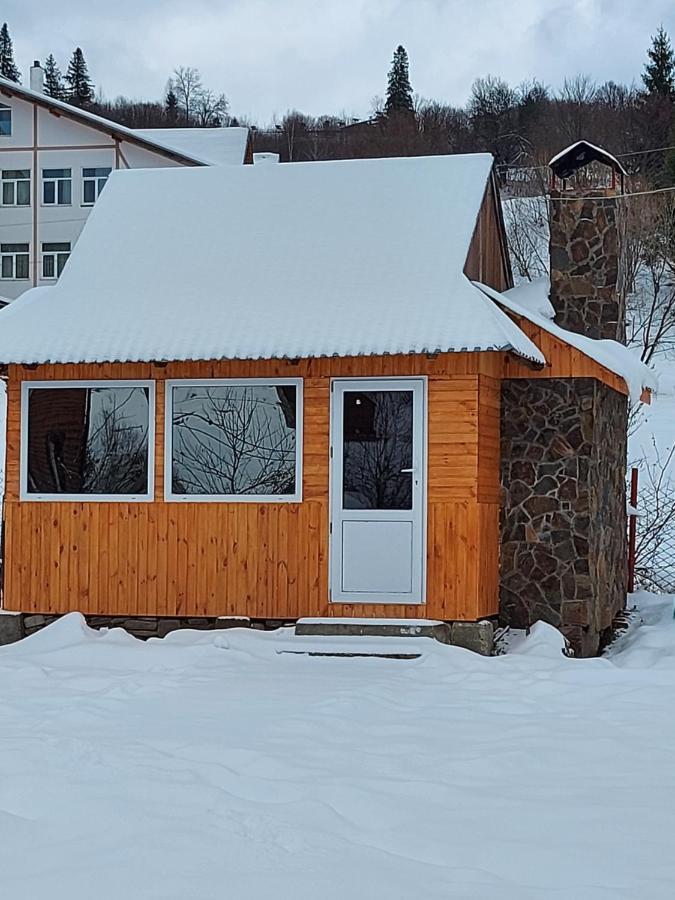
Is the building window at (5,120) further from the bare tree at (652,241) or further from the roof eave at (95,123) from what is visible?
the bare tree at (652,241)

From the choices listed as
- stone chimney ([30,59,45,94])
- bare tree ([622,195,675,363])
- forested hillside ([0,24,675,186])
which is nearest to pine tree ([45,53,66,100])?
forested hillside ([0,24,675,186])

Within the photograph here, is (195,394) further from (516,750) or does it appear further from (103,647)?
(516,750)

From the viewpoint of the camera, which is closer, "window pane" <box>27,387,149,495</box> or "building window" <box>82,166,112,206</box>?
"window pane" <box>27,387,149,495</box>

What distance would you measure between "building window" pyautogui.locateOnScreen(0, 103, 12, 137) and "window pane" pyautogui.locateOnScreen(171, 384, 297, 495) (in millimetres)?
27670

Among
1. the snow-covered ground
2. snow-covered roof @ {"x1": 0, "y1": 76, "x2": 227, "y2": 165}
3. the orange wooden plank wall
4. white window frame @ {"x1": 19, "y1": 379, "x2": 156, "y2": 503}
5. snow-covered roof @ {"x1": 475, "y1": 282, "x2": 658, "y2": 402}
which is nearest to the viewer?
the snow-covered ground

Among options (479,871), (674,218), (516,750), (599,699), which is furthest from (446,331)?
(674,218)

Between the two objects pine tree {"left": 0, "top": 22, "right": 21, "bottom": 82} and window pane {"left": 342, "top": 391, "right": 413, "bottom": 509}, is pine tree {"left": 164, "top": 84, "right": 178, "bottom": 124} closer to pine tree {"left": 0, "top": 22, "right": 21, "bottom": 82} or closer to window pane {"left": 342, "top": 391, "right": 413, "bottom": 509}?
pine tree {"left": 0, "top": 22, "right": 21, "bottom": 82}

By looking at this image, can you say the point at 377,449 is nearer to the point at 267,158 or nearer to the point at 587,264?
the point at 587,264

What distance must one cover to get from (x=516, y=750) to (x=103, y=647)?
4.39 m

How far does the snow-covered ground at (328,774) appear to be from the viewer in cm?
492

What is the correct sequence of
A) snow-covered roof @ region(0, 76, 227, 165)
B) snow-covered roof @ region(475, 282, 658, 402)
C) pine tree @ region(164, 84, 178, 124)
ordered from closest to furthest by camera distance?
snow-covered roof @ region(475, 282, 658, 402), snow-covered roof @ region(0, 76, 227, 165), pine tree @ region(164, 84, 178, 124)

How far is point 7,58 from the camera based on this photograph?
7844cm

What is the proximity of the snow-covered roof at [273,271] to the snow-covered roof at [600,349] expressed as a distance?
1.00 ft

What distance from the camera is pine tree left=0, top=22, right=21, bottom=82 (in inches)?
3041
